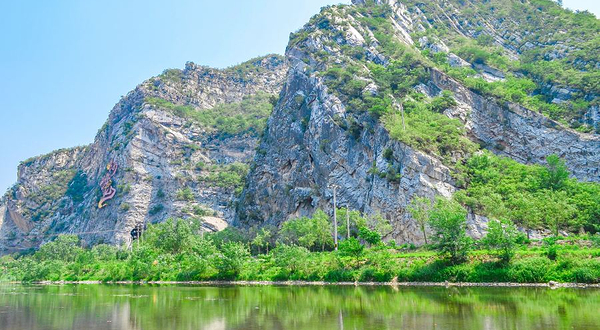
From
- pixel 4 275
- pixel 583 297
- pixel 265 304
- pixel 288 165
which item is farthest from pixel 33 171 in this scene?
pixel 583 297

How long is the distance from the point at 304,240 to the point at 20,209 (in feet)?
384

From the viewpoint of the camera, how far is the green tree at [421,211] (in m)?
46.2

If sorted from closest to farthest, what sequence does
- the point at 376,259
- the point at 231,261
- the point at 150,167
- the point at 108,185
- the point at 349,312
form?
the point at 349,312, the point at 376,259, the point at 231,261, the point at 108,185, the point at 150,167

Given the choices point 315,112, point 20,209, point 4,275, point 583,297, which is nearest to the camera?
point 583,297

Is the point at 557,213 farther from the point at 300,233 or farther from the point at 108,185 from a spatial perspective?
the point at 108,185

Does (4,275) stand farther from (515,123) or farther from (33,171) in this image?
(515,123)

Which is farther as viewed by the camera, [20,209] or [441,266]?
[20,209]

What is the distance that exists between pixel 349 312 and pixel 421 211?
28551 mm

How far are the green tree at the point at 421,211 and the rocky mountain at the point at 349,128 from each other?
3838mm

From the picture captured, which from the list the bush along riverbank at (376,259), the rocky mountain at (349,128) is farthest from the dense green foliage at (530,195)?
the bush along riverbank at (376,259)

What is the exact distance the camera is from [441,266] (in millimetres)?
34281

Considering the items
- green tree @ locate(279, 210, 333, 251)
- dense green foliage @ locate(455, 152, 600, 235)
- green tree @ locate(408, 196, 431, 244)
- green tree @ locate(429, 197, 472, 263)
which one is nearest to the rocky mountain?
dense green foliage @ locate(455, 152, 600, 235)

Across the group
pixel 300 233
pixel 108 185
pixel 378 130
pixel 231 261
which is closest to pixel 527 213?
pixel 378 130

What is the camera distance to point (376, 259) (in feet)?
124
